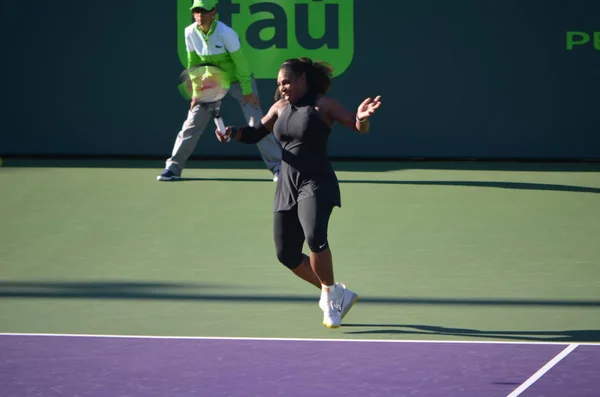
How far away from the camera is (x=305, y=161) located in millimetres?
8008

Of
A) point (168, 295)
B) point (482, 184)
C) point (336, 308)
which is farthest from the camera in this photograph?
point (482, 184)

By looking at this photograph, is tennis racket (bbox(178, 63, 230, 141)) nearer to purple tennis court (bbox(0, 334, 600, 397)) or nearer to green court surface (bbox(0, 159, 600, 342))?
green court surface (bbox(0, 159, 600, 342))

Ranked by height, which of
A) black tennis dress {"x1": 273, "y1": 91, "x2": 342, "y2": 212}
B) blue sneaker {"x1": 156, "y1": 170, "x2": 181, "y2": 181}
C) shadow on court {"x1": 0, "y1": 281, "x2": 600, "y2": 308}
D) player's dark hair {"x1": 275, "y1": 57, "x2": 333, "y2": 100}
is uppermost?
player's dark hair {"x1": 275, "y1": 57, "x2": 333, "y2": 100}

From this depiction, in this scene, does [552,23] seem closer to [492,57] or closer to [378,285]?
[492,57]

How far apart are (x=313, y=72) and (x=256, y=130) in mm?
530

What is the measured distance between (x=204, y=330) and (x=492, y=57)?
7.70m

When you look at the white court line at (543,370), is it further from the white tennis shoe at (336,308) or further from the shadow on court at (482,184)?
the shadow on court at (482,184)

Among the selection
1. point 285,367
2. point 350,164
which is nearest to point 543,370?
point 285,367

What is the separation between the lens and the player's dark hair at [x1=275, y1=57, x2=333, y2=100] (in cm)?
804

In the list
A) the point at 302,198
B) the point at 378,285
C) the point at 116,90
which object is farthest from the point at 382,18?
the point at 302,198

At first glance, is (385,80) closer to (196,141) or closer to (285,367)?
(196,141)

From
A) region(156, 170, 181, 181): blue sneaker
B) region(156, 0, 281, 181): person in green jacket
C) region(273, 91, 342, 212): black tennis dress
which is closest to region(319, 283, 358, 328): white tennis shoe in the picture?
region(273, 91, 342, 212): black tennis dress

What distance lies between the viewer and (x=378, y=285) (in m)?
9.34

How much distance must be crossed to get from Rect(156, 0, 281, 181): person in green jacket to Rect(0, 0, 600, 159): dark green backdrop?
1446 mm
